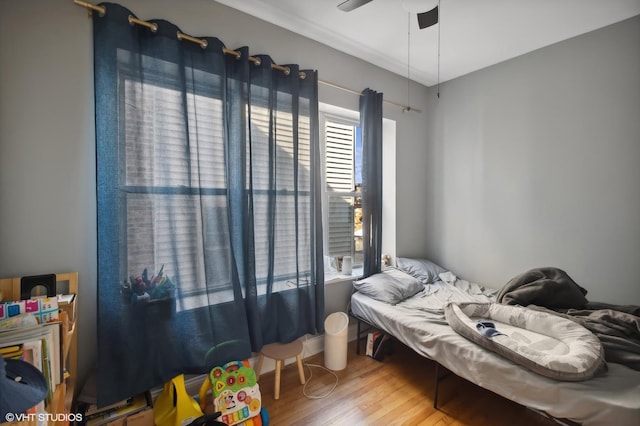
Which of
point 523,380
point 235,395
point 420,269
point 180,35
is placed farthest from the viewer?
point 420,269

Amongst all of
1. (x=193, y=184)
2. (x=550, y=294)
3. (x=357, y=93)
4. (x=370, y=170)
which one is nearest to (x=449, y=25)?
(x=357, y=93)

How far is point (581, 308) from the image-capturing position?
1971 millimetres

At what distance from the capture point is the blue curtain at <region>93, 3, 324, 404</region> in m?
1.55

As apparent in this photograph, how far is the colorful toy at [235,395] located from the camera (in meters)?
1.55

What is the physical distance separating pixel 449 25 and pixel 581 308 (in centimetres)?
232

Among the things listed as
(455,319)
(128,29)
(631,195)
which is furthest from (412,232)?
(128,29)

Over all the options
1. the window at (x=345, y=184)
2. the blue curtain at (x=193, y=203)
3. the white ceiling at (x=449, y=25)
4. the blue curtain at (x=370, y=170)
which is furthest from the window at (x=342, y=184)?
the white ceiling at (x=449, y=25)

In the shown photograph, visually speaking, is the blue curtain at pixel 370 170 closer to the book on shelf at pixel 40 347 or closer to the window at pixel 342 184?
the window at pixel 342 184

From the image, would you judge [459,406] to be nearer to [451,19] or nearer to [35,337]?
[35,337]

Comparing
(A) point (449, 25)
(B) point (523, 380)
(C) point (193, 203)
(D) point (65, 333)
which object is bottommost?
(B) point (523, 380)

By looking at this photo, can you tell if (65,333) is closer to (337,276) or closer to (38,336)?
(38,336)

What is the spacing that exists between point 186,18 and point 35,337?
74.9 inches

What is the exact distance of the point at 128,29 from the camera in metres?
1.59

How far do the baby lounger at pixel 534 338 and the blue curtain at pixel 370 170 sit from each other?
0.92 meters
